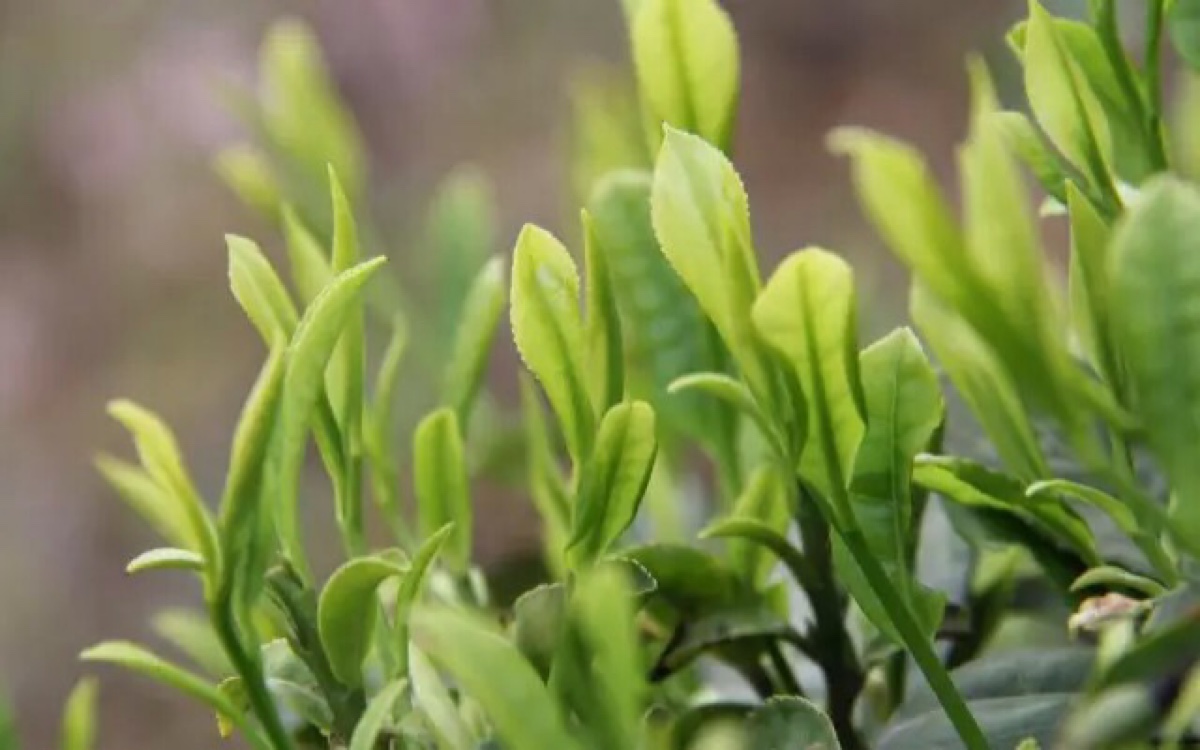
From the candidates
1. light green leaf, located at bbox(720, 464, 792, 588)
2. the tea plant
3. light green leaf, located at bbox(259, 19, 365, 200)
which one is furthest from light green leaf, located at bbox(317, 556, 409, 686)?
light green leaf, located at bbox(259, 19, 365, 200)

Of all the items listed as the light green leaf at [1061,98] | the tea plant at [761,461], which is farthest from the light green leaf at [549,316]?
the light green leaf at [1061,98]

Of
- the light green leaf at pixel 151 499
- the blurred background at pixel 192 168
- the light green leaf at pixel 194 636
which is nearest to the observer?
the light green leaf at pixel 151 499

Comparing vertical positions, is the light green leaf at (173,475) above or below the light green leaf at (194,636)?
above

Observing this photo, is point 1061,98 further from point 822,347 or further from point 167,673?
point 167,673

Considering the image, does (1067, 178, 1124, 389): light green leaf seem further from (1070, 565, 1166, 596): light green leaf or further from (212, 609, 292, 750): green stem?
(212, 609, 292, 750): green stem

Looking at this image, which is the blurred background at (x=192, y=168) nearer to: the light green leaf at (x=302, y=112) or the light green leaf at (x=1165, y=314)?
the light green leaf at (x=302, y=112)

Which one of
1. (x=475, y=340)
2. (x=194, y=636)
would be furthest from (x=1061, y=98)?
(x=194, y=636)

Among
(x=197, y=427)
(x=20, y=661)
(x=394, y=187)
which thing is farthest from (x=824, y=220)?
(x=20, y=661)
